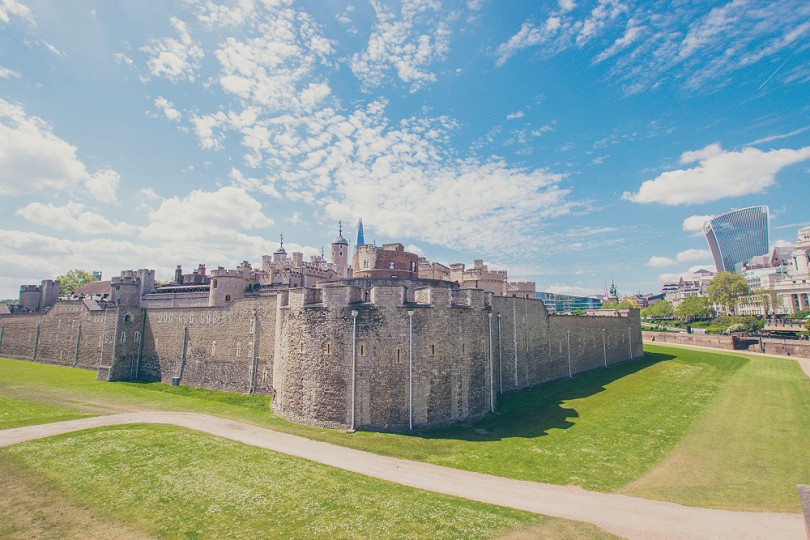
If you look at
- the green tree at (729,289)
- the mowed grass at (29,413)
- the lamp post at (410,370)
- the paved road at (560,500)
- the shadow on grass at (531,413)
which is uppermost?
the green tree at (729,289)

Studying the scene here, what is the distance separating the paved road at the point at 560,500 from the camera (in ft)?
40.7

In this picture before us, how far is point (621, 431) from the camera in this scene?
2198 cm

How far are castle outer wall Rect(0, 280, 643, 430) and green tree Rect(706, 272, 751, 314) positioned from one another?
245 ft

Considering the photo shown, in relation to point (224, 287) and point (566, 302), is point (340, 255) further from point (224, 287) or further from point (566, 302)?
point (566, 302)

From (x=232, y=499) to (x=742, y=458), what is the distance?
22.8 m

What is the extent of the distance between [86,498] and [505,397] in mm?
25292

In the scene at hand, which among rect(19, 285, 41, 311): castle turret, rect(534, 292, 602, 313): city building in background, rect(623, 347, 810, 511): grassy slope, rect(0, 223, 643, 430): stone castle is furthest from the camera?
rect(534, 292, 602, 313): city building in background

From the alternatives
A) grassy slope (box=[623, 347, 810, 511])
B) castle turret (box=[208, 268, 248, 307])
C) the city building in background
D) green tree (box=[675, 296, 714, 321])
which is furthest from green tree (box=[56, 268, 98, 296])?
the city building in background

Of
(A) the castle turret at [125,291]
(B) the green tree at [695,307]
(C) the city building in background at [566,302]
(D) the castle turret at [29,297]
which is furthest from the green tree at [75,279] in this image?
(C) the city building in background at [566,302]

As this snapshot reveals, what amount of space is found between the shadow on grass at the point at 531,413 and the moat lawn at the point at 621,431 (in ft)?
0.28

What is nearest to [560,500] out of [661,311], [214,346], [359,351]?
[359,351]

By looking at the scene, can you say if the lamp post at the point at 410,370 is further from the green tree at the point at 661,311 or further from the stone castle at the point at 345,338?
the green tree at the point at 661,311

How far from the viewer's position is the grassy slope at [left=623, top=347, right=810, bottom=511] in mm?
14758

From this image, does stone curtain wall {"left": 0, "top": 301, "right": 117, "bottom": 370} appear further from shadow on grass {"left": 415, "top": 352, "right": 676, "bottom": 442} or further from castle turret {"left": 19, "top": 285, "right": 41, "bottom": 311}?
shadow on grass {"left": 415, "top": 352, "right": 676, "bottom": 442}
